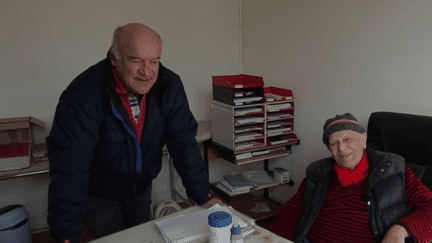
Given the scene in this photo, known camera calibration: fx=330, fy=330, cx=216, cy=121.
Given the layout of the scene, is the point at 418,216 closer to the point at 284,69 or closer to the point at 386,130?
the point at 386,130

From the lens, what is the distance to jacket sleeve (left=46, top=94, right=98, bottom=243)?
1.10 metres

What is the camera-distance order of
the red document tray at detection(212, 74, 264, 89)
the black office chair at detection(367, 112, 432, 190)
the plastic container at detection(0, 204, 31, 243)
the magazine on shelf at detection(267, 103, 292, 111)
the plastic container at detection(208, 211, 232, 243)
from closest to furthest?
the plastic container at detection(208, 211, 232, 243), the black office chair at detection(367, 112, 432, 190), the plastic container at detection(0, 204, 31, 243), the red document tray at detection(212, 74, 264, 89), the magazine on shelf at detection(267, 103, 292, 111)

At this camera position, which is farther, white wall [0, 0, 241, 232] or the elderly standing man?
white wall [0, 0, 241, 232]

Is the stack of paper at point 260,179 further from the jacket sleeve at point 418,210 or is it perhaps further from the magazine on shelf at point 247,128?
the jacket sleeve at point 418,210

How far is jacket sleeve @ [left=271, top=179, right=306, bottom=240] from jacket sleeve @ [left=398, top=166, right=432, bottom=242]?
0.48 metres

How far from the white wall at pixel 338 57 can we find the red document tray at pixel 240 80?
1.23 ft

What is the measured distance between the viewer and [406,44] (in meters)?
1.86

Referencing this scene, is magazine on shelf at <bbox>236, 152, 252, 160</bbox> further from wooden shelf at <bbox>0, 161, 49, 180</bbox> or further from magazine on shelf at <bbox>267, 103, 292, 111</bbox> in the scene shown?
wooden shelf at <bbox>0, 161, 49, 180</bbox>

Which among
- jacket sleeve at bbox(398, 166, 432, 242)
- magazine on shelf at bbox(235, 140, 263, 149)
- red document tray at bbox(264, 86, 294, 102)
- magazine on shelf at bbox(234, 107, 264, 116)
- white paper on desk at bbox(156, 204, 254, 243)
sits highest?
red document tray at bbox(264, 86, 294, 102)

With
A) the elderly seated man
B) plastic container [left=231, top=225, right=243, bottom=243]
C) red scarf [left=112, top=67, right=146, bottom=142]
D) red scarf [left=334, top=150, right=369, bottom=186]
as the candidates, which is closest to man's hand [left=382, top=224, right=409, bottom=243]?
→ the elderly seated man

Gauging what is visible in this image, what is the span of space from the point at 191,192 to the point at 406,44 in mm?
1462

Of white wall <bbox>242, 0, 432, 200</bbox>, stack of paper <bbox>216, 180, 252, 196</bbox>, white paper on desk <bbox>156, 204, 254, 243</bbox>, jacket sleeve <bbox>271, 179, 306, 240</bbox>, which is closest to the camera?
white paper on desk <bbox>156, 204, 254, 243</bbox>

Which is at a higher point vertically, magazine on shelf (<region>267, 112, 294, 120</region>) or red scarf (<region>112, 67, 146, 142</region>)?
red scarf (<region>112, 67, 146, 142</region>)

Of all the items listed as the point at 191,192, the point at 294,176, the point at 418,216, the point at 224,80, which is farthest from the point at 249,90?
the point at 418,216
